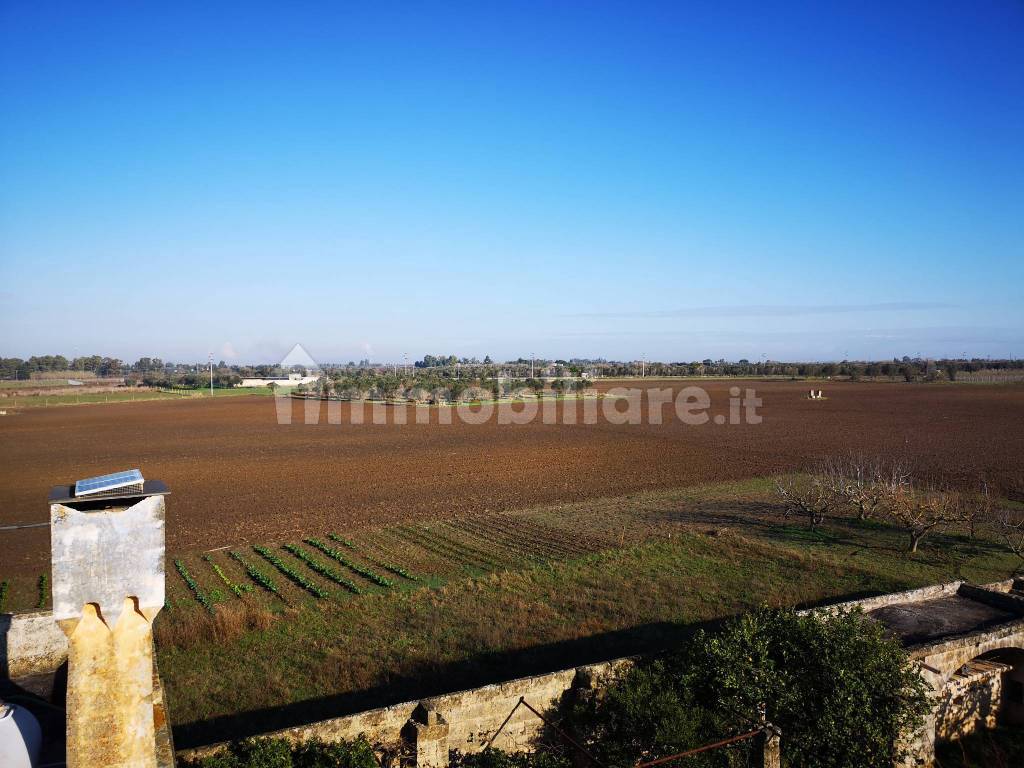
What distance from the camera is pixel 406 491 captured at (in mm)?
28125

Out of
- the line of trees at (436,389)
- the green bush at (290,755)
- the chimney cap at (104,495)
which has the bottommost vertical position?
the green bush at (290,755)

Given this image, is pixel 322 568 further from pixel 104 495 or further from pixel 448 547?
pixel 104 495

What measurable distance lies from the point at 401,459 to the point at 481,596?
893 inches

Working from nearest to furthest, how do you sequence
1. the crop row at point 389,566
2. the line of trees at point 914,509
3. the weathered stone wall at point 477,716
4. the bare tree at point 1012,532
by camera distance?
the weathered stone wall at point 477,716, the crop row at point 389,566, the bare tree at point 1012,532, the line of trees at point 914,509

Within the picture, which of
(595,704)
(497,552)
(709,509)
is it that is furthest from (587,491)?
(595,704)

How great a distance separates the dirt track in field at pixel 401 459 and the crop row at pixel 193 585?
7.12 feet

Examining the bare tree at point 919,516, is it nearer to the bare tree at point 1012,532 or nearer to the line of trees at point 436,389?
the bare tree at point 1012,532

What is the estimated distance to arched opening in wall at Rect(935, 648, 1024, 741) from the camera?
948cm

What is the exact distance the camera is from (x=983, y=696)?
9.98 meters

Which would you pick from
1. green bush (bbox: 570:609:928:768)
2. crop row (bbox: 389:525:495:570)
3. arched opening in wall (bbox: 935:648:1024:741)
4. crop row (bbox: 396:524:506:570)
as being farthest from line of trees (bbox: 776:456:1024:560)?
green bush (bbox: 570:609:928:768)

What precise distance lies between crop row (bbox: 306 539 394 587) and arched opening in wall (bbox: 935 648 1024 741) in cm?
1119

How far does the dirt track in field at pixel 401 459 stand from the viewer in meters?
24.6

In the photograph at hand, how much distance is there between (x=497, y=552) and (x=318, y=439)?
30.2 meters

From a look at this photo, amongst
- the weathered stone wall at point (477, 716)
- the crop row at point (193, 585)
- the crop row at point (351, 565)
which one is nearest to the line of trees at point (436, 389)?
the crop row at point (351, 565)
